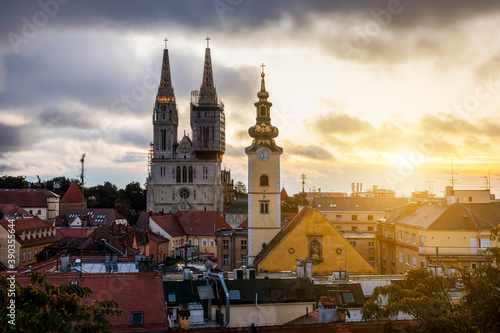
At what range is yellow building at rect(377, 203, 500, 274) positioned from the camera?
36844 mm

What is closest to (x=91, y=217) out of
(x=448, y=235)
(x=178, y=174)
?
(x=178, y=174)

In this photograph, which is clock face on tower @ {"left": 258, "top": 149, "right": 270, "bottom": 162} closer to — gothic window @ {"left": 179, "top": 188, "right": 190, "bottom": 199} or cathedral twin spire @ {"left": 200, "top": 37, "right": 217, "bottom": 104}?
gothic window @ {"left": 179, "top": 188, "right": 190, "bottom": 199}

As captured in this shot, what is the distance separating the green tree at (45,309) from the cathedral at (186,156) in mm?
107496

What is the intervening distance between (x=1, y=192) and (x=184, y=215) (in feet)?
130

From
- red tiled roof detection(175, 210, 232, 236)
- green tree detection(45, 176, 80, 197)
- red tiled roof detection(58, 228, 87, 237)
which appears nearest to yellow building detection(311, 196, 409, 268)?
red tiled roof detection(175, 210, 232, 236)

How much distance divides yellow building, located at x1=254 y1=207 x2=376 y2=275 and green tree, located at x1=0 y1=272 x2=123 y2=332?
81.4 feet

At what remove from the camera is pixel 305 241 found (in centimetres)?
3838

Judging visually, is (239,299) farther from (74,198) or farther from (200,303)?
(74,198)

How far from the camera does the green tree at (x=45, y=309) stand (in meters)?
12.3

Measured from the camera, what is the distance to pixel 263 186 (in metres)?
46.8

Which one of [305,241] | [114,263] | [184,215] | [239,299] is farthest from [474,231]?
[184,215]

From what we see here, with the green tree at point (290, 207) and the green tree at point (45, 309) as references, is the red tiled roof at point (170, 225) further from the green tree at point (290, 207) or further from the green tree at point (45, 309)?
the green tree at point (45, 309)

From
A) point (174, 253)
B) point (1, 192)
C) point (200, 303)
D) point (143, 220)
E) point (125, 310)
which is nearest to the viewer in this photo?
point (125, 310)

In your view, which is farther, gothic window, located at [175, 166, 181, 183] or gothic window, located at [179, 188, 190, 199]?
gothic window, located at [175, 166, 181, 183]
